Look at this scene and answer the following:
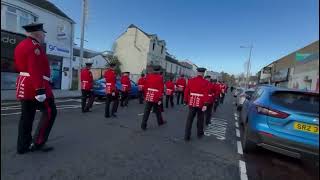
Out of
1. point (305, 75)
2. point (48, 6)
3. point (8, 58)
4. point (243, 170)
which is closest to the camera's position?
point (243, 170)

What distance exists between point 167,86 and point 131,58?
1362 inches

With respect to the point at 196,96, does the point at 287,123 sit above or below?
below

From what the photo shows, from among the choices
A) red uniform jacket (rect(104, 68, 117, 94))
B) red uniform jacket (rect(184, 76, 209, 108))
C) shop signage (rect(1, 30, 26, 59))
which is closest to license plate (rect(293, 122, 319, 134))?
red uniform jacket (rect(184, 76, 209, 108))

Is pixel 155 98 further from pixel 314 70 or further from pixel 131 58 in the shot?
pixel 131 58

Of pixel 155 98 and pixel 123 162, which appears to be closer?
pixel 123 162

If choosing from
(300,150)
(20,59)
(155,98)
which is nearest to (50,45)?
(155,98)

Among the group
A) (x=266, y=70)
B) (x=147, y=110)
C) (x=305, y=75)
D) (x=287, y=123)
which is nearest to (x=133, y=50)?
(x=305, y=75)

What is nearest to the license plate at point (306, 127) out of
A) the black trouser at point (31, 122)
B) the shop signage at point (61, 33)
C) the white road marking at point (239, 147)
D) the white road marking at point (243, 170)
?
the white road marking at point (243, 170)

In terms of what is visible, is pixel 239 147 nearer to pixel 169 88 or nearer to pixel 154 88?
pixel 154 88

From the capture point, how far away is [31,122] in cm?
475

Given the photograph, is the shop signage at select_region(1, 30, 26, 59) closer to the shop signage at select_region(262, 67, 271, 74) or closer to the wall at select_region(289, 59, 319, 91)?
the wall at select_region(289, 59, 319, 91)

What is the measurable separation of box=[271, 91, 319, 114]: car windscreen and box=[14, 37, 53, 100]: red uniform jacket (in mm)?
3968

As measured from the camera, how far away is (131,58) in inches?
1934

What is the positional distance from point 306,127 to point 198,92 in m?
2.66
